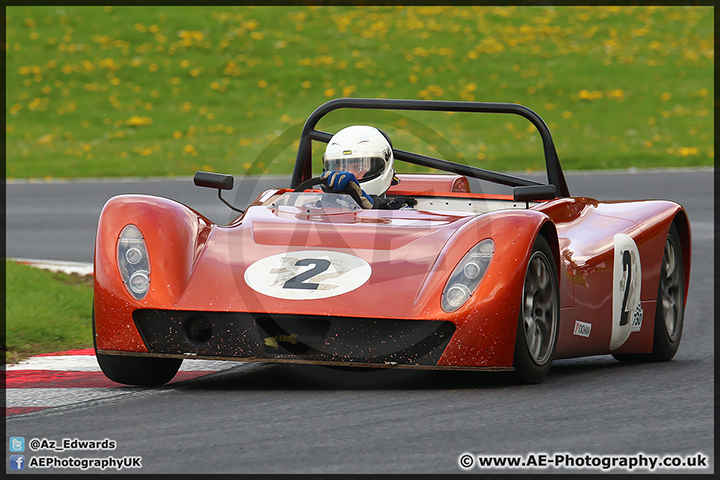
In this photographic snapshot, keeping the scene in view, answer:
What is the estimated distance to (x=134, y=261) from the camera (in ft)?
17.4

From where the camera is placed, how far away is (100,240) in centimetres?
539

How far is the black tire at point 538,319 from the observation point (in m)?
5.11

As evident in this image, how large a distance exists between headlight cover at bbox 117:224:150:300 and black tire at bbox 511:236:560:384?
5.51 feet

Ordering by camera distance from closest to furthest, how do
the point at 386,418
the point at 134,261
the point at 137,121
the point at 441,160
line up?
the point at 386,418, the point at 134,261, the point at 441,160, the point at 137,121

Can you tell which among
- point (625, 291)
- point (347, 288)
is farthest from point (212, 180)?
point (625, 291)

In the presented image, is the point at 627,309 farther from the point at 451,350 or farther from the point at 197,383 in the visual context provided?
the point at 197,383

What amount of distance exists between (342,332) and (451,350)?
1.53ft

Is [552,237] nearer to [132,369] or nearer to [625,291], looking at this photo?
[625,291]

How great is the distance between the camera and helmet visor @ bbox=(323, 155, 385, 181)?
6.50 meters

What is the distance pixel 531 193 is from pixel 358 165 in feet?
3.57

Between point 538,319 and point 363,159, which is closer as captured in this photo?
point 538,319

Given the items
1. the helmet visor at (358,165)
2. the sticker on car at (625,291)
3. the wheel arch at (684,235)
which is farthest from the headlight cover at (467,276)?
the wheel arch at (684,235)

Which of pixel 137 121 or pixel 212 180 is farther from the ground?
pixel 137 121

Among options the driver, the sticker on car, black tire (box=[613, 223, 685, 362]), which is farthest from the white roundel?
A: black tire (box=[613, 223, 685, 362])
